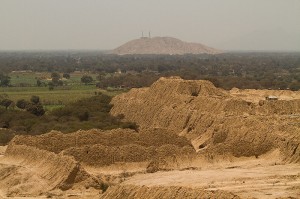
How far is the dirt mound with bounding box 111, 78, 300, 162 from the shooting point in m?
34.0

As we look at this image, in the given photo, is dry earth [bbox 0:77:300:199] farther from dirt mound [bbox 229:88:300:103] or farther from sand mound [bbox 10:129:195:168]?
dirt mound [bbox 229:88:300:103]

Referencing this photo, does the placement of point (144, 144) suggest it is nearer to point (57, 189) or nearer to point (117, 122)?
point (57, 189)

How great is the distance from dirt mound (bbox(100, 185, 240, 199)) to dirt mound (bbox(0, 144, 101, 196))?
390 cm

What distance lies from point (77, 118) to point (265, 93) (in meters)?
20.4

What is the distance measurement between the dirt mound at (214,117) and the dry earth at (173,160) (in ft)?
0.25

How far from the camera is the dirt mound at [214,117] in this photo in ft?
112

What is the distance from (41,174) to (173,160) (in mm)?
7703

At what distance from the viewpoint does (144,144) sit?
3466 cm

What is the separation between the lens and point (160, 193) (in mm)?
20984

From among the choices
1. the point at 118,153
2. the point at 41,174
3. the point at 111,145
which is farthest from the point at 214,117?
the point at 41,174

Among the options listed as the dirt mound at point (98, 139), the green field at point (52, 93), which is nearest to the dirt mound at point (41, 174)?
the dirt mound at point (98, 139)

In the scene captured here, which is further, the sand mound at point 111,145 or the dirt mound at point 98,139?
the dirt mound at point 98,139

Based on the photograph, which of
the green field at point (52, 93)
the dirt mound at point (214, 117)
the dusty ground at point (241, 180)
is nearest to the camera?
the dusty ground at point (241, 180)

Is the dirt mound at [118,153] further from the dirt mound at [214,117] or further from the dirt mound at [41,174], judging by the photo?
the dirt mound at [214,117]
